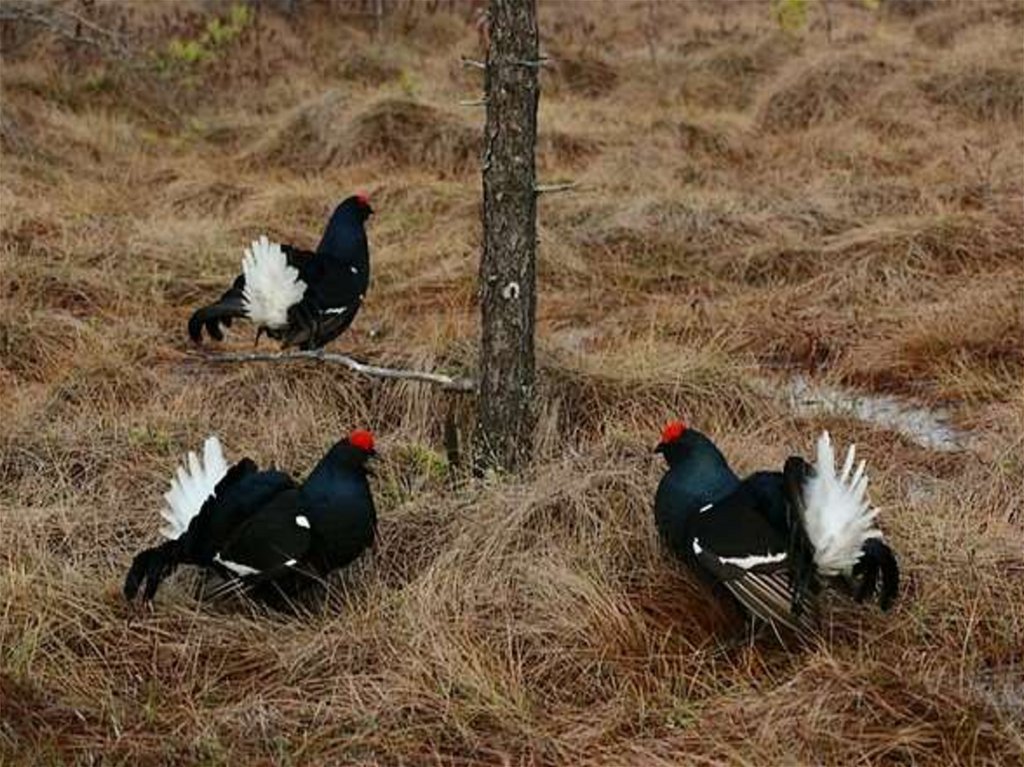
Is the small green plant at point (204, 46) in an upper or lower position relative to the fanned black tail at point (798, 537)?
upper

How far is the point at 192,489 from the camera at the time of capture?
3408mm

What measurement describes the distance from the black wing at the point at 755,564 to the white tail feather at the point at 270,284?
1.96m

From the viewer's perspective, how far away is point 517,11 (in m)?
3.66

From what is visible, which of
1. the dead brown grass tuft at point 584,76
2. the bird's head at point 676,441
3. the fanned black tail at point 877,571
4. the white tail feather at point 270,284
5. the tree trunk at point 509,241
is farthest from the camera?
the dead brown grass tuft at point 584,76

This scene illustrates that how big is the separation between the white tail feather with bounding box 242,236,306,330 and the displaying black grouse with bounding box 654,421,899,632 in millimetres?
1830

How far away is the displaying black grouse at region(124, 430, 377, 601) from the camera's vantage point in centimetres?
323

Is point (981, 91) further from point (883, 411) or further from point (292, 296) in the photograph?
point (292, 296)

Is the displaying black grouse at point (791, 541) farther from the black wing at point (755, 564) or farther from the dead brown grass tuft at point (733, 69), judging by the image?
the dead brown grass tuft at point (733, 69)

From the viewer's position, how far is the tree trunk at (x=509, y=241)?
3678mm

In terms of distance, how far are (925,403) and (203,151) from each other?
598cm

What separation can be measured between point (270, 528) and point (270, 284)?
146cm

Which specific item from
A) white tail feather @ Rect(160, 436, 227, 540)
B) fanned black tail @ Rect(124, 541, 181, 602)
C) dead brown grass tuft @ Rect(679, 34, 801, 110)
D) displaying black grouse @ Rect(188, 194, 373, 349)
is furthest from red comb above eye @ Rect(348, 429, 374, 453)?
dead brown grass tuft @ Rect(679, 34, 801, 110)

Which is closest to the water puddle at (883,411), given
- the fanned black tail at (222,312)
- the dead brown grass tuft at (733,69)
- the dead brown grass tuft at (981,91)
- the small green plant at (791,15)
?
the fanned black tail at (222,312)

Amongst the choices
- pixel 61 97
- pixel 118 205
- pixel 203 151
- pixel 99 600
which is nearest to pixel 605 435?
pixel 99 600
